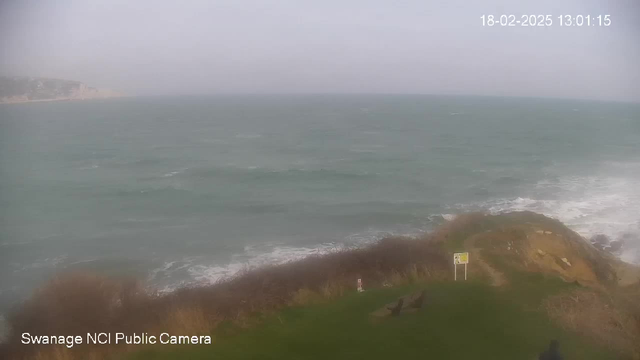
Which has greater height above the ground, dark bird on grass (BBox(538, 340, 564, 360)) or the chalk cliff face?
the chalk cliff face

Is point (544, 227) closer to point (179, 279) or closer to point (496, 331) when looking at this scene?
point (496, 331)

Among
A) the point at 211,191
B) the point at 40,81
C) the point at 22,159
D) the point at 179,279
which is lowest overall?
the point at 179,279

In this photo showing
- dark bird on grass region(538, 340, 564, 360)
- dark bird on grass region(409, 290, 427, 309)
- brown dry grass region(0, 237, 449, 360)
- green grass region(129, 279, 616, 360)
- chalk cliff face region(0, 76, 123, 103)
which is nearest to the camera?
dark bird on grass region(538, 340, 564, 360)

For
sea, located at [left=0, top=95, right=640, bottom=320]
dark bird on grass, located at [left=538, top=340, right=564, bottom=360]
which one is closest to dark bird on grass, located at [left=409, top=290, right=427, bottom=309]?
dark bird on grass, located at [left=538, top=340, right=564, bottom=360]

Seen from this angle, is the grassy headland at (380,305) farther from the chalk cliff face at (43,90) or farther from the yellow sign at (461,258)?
the chalk cliff face at (43,90)

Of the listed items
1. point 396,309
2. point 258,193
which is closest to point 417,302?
point 396,309

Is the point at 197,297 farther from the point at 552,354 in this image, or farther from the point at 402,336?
the point at 552,354

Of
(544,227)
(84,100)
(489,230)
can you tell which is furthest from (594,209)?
(84,100)

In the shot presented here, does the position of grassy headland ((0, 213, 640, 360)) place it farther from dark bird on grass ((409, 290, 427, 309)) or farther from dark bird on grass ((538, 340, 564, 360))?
dark bird on grass ((538, 340, 564, 360))
